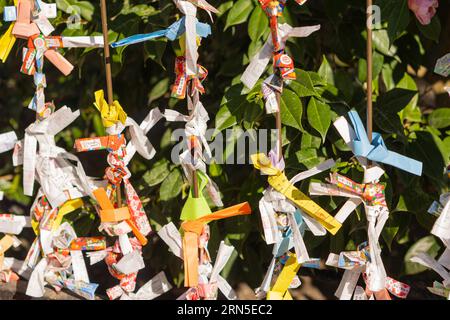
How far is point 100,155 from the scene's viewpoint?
5.80ft

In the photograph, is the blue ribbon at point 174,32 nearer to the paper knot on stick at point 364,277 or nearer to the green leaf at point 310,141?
the green leaf at point 310,141

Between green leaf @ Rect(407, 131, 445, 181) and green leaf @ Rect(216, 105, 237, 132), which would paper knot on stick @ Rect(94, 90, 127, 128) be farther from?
green leaf @ Rect(407, 131, 445, 181)

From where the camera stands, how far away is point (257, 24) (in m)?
1.07

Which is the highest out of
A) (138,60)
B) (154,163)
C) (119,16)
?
(119,16)

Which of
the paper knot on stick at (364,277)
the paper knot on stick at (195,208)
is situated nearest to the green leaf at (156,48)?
the paper knot on stick at (195,208)

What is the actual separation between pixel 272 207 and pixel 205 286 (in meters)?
0.17

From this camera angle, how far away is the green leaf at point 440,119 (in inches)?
45.4

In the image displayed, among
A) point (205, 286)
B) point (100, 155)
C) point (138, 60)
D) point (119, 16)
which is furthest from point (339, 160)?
point (100, 155)

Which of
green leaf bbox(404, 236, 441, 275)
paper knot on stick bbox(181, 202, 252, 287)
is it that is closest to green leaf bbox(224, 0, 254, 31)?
paper knot on stick bbox(181, 202, 252, 287)

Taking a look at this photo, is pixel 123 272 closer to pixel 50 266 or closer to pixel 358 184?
pixel 50 266

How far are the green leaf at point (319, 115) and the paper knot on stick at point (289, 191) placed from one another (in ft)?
0.36

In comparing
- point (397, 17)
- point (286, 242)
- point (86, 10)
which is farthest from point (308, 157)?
point (86, 10)

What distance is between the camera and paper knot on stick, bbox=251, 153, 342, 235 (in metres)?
0.92

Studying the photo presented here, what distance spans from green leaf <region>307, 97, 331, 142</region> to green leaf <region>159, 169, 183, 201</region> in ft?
0.92
